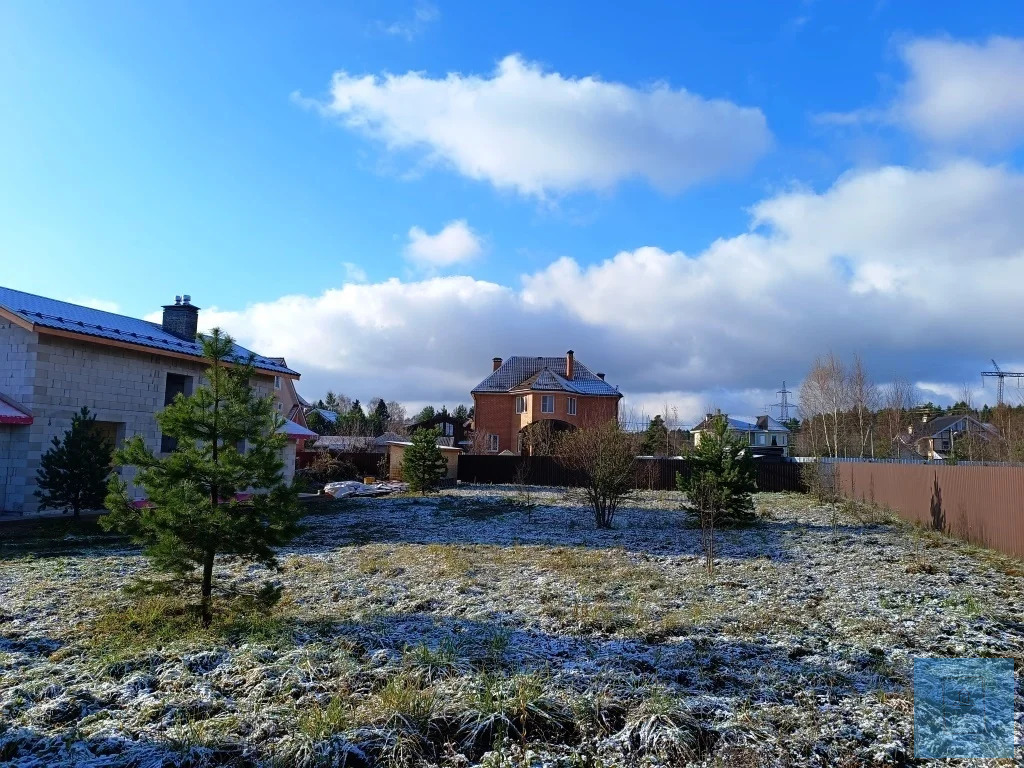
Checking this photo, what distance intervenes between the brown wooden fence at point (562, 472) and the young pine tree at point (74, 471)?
13021mm

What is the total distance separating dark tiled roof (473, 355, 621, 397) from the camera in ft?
123

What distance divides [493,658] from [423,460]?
17047 mm

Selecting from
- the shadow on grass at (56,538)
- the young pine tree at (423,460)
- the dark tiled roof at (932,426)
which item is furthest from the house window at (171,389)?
the dark tiled roof at (932,426)

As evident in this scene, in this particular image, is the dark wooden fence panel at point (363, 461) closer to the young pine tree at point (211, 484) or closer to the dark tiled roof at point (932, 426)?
the young pine tree at point (211, 484)

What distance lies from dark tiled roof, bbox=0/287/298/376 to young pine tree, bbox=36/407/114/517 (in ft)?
7.11

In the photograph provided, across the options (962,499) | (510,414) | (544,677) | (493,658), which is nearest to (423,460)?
(962,499)

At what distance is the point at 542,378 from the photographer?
1480 inches

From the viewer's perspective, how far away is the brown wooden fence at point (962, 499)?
9.46 meters

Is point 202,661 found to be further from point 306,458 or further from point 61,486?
point 306,458

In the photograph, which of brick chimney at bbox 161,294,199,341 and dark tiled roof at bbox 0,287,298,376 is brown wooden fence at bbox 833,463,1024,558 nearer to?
dark tiled roof at bbox 0,287,298,376

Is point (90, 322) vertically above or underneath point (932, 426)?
above

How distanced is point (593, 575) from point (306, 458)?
25.0 meters

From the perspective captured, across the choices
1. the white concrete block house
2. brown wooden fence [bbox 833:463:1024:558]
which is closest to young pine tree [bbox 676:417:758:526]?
brown wooden fence [bbox 833:463:1024:558]

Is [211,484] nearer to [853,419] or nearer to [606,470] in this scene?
[606,470]
